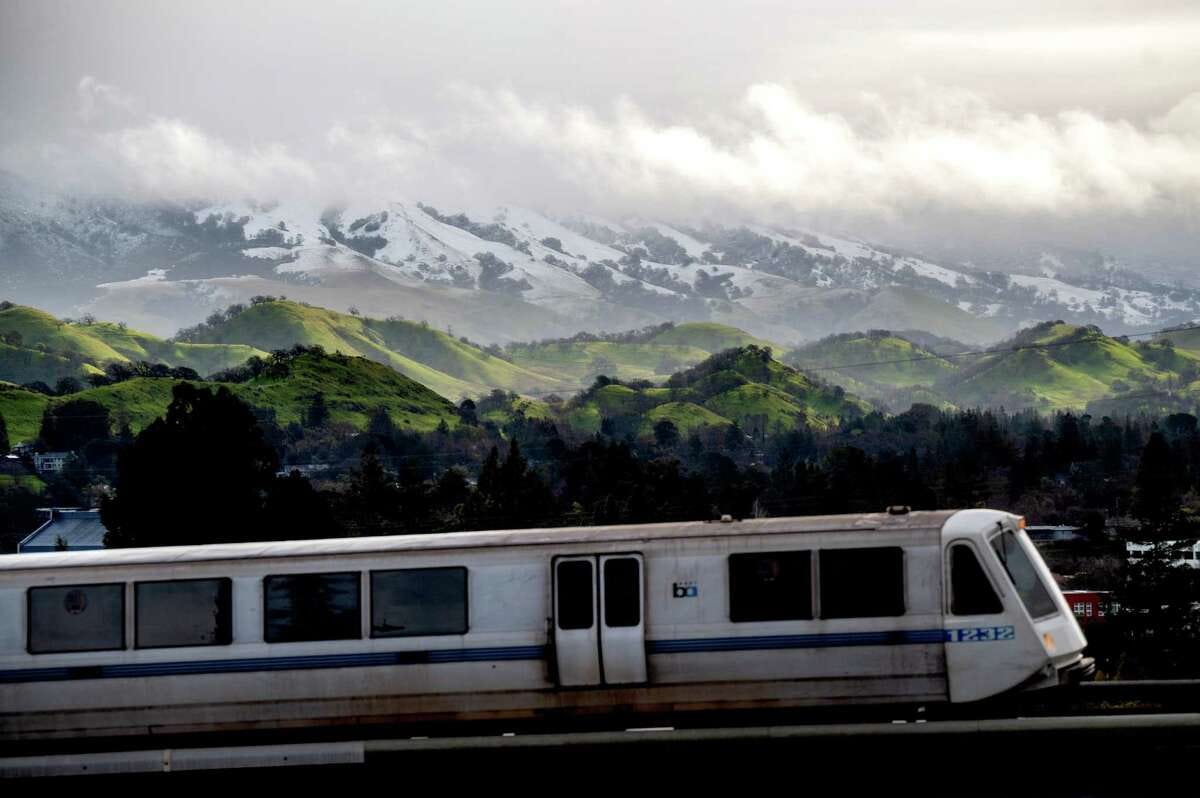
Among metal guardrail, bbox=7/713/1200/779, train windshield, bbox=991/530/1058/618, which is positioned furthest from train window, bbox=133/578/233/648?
train windshield, bbox=991/530/1058/618

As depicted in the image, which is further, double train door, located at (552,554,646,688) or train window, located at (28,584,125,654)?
train window, located at (28,584,125,654)

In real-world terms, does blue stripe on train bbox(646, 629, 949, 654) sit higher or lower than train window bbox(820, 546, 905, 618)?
lower

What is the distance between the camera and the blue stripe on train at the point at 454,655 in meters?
20.3

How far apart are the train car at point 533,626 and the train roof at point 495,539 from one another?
0.13 feet

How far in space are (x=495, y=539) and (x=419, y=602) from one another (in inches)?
49.5

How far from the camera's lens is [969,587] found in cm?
2030

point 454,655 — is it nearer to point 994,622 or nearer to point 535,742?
point 535,742

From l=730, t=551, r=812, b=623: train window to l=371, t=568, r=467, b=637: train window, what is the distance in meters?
3.49

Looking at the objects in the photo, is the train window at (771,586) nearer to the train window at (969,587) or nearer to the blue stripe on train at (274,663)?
the train window at (969,587)

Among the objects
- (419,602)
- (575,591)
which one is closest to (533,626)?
(575,591)

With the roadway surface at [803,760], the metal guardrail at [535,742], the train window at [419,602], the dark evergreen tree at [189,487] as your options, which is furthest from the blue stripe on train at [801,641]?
the dark evergreen tree at [189,487]

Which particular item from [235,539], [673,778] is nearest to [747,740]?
[673,778]

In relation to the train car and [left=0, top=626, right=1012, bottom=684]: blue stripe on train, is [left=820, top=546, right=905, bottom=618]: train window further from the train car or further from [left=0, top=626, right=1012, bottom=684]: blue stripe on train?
[left=0, top=626, right=1012, bottom=684]: blue stripe on train

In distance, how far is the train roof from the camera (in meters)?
20.8
